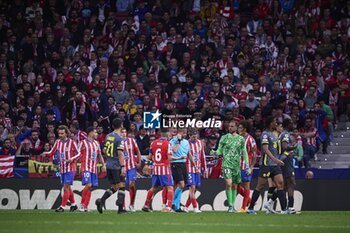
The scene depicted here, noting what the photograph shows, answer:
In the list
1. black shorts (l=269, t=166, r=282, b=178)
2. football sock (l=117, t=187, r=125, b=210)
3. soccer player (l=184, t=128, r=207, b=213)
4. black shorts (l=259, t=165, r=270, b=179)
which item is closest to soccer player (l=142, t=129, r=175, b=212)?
soccer player (l=184, t=128, r=207, b=213)

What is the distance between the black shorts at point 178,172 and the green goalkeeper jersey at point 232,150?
1.24 metres

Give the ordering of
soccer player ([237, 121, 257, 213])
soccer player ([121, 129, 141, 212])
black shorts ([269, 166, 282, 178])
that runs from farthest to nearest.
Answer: soccer player ([237, 121, 257, 213]), soccer player ([121, 129, 141, 212]), black shorts ([269, 166, 282, 178])

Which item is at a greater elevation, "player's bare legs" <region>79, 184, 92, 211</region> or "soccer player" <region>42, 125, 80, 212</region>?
"soccer player" <region>42, 125, 80, 212</region>

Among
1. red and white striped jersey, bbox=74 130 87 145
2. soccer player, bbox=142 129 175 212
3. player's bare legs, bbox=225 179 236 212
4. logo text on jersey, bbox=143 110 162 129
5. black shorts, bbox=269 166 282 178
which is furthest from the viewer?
logo text on jersey, bbox=143 110 162 129

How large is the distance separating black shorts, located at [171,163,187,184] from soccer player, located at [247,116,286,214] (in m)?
2.17

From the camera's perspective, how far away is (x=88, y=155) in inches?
973

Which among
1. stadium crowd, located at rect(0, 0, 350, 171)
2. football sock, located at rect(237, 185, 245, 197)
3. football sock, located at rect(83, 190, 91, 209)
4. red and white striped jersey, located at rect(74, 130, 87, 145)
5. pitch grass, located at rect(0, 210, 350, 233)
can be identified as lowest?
pitch grass, located at rect(0, 210, 350, 233)

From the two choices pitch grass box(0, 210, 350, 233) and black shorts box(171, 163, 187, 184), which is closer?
pitch grass box(0, 210, 350, 233)

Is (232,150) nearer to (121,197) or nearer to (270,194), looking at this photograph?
(270,194)

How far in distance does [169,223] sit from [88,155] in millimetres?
5821

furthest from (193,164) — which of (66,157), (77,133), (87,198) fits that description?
(77,133)

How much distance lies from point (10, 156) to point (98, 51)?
6.37 m

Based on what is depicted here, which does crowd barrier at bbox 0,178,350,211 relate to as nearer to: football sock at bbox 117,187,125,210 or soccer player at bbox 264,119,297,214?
soccer player at bbox 264,119,297,214

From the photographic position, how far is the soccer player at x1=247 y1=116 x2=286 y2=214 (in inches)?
903
